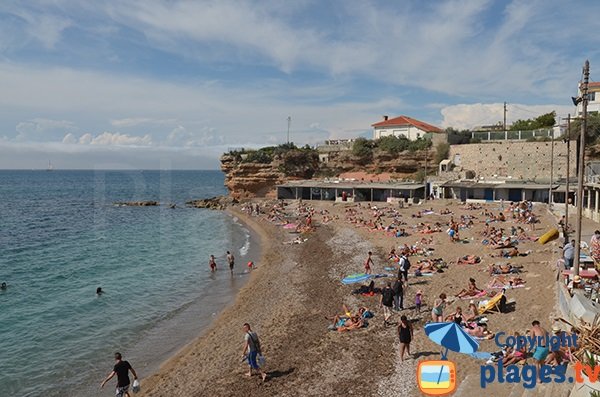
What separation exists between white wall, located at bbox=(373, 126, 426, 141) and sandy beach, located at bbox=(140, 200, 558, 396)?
36.1 meters

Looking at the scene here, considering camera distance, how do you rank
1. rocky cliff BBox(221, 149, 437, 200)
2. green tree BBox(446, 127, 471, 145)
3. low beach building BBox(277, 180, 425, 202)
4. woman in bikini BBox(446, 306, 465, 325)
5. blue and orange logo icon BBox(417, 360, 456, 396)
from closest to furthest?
blue and orange logo icon BBox(417, 360, 456, 396) < woman in bikini BBox(446, 306, 465, 325) < low beach building BBox(277, 180, 425, 202) < green tree BBox(446, 127, 471, 145) < rocky cliff BBox(221, 149, 437, 200)

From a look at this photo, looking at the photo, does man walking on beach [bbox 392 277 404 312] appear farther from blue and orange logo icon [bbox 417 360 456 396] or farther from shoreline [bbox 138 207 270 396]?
shoreline [bbox 138 207 270 396]

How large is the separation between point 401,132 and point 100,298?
50.7 m

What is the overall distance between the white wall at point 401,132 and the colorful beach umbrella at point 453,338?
52.0 meters

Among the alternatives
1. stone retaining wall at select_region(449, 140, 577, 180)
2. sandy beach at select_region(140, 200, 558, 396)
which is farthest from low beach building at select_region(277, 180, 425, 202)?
sandy beach at select_region(140, 200, 558, 396)

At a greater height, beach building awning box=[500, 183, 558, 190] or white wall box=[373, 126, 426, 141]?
white wall box=[373, 126, 426, 141]

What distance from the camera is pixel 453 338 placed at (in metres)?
9.09

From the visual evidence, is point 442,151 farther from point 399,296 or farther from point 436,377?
point 436,377

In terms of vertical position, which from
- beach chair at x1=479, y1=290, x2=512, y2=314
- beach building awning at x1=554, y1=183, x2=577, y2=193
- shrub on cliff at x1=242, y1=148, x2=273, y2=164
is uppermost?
shrub on cliff at x1=242, y1=148, x2=273, y2=164

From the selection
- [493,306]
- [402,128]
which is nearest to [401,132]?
[402,128]

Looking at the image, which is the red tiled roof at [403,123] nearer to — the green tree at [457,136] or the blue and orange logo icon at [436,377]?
the green tree at [457,136]

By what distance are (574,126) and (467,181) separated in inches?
414

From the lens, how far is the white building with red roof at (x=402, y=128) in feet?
198

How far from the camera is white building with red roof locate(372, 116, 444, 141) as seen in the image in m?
60.3
